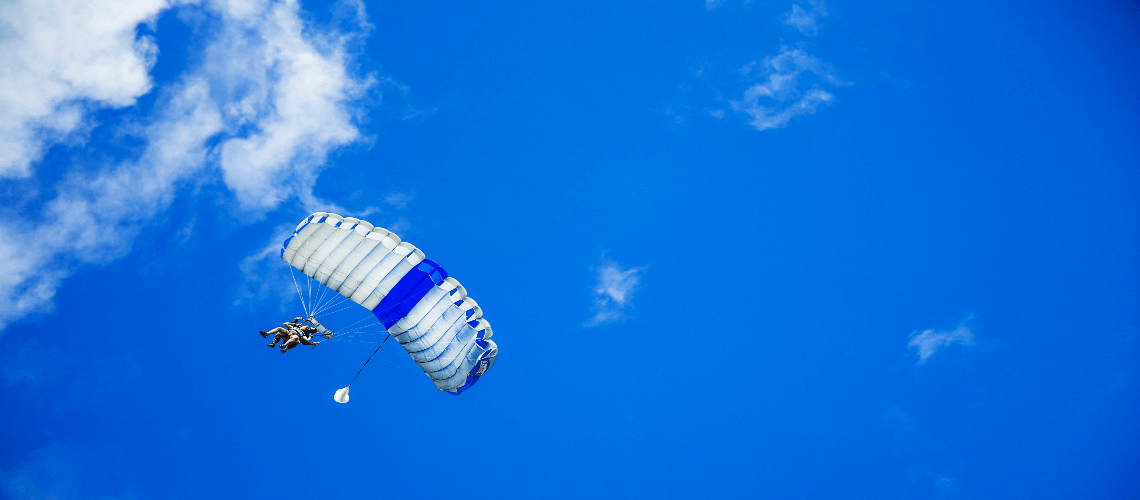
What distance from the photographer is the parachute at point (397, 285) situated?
61.6 ft

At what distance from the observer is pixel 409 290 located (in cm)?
1877

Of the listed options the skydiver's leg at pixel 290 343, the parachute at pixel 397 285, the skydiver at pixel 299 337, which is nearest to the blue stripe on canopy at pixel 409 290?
the parachute at pixel 397 285

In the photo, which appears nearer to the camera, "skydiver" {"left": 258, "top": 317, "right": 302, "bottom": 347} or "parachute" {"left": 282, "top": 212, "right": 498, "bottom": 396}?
"skydiver" {"left": 258, "top": 317, "right": 302, "bottom": 347}

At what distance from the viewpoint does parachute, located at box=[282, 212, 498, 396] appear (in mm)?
18766

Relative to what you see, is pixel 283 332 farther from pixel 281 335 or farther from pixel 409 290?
pixel 409 290

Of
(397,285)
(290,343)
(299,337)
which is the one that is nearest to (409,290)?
(397,285)

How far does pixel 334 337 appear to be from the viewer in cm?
1992

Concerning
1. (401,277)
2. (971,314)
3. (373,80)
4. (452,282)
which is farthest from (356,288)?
(971,314)

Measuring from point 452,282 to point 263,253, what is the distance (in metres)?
12.3

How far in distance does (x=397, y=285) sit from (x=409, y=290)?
0.38m

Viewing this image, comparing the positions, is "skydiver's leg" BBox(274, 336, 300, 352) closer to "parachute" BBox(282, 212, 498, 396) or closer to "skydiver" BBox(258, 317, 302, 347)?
"skydiver" BBox(258, 317, 302, 347)

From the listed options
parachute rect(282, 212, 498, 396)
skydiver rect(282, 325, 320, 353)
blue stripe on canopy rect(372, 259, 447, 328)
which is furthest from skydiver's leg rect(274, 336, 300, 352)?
blue stripe on canopy rect(372, 259, 447, 328)

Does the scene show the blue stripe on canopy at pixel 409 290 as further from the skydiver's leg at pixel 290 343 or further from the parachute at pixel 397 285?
the skydiver's leg at pixel 290 343

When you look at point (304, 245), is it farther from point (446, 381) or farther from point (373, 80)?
point (373, 80)
